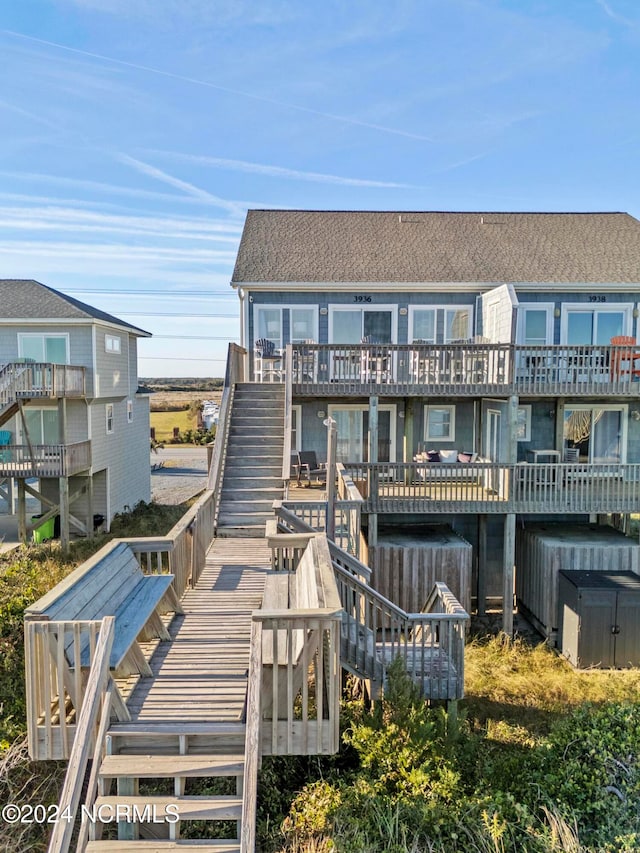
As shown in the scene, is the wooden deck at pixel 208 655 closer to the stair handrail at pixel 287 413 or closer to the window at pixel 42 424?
the stair handrail at pixel 287 413

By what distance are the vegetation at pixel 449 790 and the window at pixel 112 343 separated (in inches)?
641

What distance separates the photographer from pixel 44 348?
17406 millimetres

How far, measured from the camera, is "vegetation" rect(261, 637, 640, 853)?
4.44m

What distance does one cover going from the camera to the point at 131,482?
73.4 ft

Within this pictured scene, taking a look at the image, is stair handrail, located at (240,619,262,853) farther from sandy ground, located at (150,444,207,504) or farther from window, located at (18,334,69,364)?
sandy ground, located at (150,444,207,504)

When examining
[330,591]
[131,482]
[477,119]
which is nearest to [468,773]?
[330,591]

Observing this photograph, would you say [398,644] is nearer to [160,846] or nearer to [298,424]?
[160,846]

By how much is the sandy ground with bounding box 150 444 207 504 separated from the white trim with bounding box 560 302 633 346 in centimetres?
1715

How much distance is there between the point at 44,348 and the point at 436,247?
43.9 feet

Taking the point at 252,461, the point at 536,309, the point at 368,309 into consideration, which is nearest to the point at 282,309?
the point at 368,309

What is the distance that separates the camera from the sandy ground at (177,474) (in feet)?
82.5

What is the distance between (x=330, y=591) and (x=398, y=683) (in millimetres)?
1813

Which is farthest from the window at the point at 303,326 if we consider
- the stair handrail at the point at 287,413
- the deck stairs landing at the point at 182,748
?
the deck stairs landing at the point at 182,748

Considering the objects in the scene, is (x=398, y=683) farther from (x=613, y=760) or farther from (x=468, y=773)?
(x=613, y=760)
